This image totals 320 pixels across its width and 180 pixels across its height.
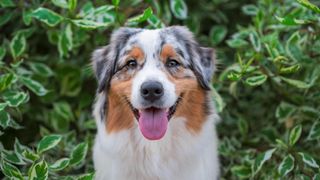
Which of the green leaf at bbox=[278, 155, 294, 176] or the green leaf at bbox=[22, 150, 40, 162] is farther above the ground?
the green leaf at bbox=[22, 150, 40, 162]

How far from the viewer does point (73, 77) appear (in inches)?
195

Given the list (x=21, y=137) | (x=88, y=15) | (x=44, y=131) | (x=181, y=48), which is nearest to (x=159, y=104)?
(x=181, y=48)

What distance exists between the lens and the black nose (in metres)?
3.32

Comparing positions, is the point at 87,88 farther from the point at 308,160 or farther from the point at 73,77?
the point at 308,160

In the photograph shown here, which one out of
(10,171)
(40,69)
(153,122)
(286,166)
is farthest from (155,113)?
(40,69)

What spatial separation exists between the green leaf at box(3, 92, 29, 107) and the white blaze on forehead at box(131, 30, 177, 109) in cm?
90

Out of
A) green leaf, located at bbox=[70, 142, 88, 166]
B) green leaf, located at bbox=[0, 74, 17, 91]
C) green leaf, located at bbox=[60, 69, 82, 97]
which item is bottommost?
green leaf, located at bbox=[70, 142, 88, 166]

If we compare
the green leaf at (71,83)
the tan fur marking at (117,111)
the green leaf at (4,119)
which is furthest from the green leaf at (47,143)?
the green leaf at (71,83)

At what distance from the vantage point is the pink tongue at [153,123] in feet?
11.4

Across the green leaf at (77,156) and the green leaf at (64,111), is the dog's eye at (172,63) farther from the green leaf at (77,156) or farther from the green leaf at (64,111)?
the green leaf at (64,111)

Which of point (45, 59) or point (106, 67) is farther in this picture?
point (45, 59)

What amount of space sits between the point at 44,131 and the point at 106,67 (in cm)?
123

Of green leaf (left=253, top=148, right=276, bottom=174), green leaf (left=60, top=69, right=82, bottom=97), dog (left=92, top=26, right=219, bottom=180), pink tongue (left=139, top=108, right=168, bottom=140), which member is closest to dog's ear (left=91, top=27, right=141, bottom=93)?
dog (left=92, top=26, right=219, bottom=180)

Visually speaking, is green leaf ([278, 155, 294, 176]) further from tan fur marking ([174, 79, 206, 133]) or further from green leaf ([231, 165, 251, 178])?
tan fur marking ([174, 79, 206, 133])
